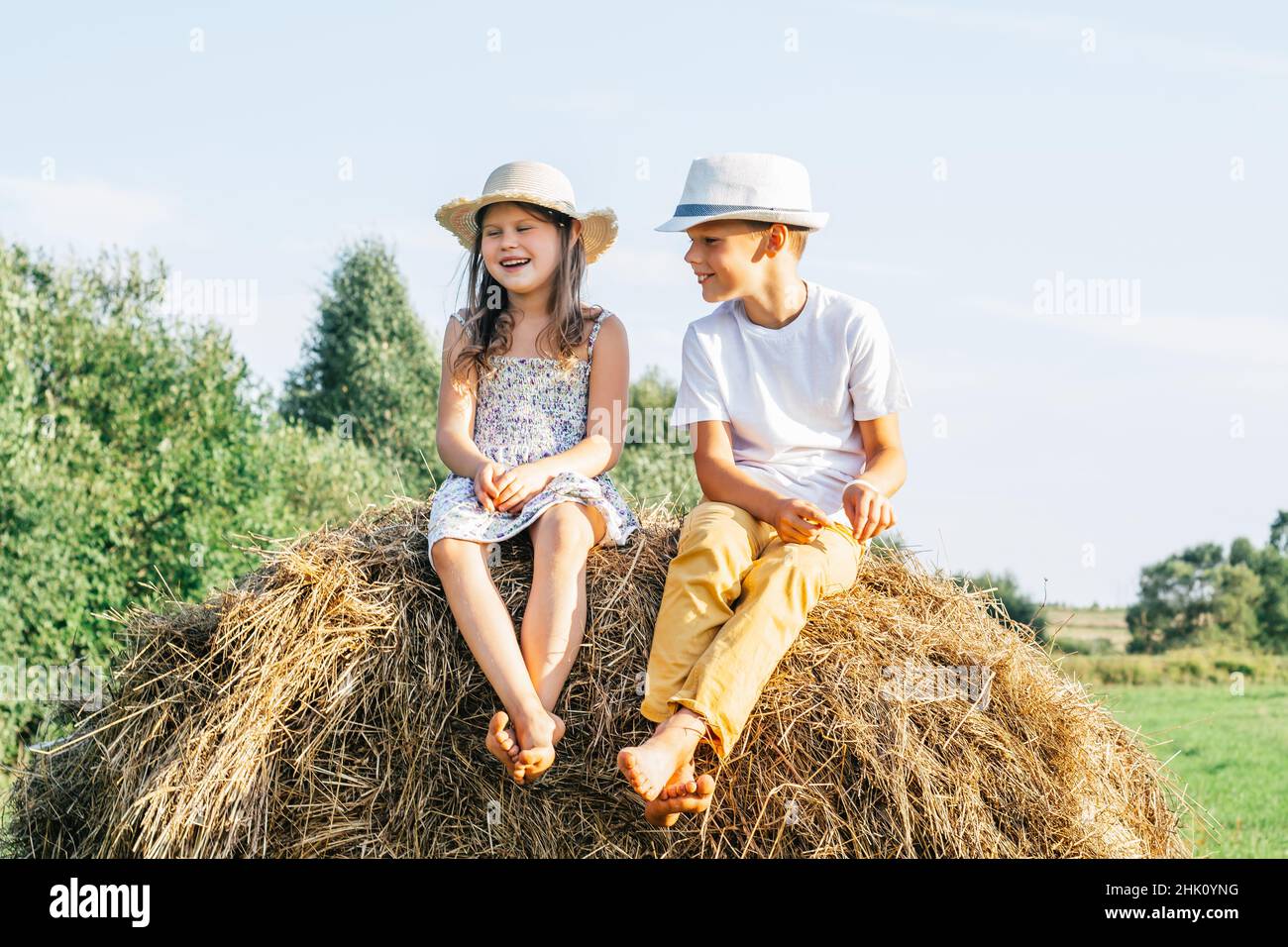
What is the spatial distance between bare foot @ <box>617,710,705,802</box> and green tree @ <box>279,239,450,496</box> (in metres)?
13.6

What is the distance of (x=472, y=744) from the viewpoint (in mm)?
3727

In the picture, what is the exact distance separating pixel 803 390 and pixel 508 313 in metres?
1.16

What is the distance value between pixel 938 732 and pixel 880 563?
29.5 inches

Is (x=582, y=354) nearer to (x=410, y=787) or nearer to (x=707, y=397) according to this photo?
(x=707, y=397)

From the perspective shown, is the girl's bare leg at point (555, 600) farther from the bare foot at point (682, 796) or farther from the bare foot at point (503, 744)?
the bare foot at point (682, 796)

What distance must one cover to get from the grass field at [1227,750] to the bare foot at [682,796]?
2014mm

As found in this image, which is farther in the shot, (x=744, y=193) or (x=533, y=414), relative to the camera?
(x=533, y=414)

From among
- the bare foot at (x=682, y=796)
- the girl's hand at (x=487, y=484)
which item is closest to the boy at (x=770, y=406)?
the bare foot at (x=682, y=796)

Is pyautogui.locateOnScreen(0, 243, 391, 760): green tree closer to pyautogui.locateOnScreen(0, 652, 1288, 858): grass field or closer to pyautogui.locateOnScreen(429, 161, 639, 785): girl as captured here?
pyautogui.locateOnScreen(0, 652, 1288, 858): grass field

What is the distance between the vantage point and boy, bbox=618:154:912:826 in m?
3.76

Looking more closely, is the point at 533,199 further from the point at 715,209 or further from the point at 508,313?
the point at 715,209

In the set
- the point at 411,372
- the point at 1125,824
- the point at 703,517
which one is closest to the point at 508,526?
the point at 703,517

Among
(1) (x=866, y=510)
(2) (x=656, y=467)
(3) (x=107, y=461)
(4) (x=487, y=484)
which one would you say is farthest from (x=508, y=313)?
(2) (x=656, y=467)

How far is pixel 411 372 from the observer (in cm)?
1741
